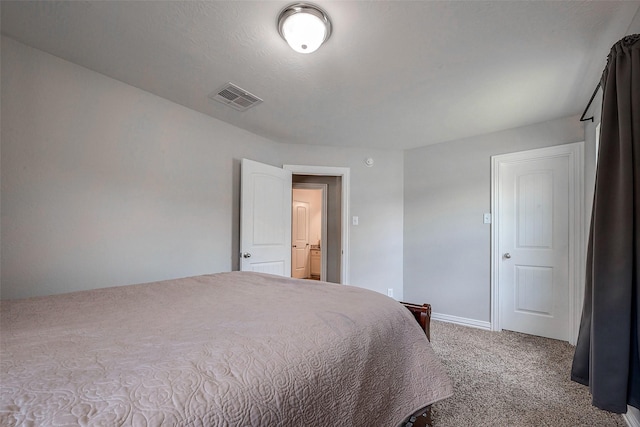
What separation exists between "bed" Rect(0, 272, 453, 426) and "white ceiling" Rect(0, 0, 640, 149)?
1.49 meters

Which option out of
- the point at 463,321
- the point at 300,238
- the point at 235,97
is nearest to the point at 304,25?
the point at 235,97

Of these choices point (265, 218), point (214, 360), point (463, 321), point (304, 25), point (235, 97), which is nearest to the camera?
point (214, 360)

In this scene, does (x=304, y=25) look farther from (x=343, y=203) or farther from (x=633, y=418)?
(x=633, y=418)

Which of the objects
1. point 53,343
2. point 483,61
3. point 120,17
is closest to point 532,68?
point 483,61

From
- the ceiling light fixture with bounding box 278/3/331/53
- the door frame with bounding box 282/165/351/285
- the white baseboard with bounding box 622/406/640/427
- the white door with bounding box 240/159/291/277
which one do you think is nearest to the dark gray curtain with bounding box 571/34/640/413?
the white baseboard with bounding box 622/406/640/427

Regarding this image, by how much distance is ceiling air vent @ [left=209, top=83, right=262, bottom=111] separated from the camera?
2305 millimetres

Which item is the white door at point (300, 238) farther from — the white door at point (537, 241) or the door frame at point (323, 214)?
the white door at point (537, 241)

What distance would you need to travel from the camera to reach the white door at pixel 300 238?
22.5 feet

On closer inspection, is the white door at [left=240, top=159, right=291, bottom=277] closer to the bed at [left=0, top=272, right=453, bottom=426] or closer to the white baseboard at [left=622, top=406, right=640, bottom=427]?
the bed at [left=0, top=272, right=453, bottom=426]

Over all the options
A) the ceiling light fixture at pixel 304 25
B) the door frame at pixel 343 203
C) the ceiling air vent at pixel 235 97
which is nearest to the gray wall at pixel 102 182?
the ceiling air vent at pixel 235 97

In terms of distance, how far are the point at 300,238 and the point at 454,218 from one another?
415 cm

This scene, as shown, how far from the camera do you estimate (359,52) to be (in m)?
1.80

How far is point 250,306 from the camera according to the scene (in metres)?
1.24

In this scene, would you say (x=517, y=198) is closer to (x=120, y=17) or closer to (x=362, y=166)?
(x=362, y=166)
